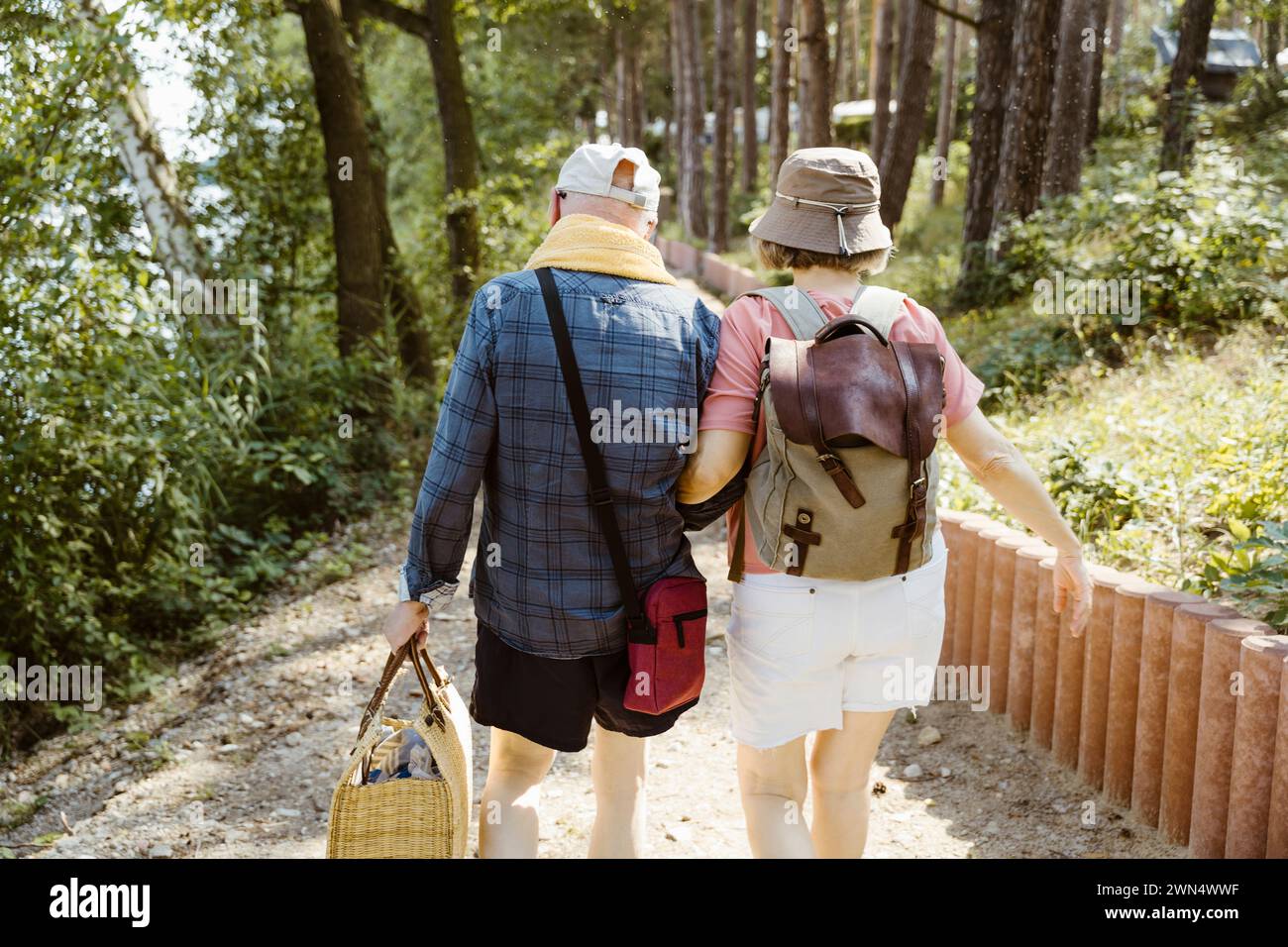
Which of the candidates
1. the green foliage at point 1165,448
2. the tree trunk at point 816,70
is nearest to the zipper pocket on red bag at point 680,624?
the green foliage at point 1165,448

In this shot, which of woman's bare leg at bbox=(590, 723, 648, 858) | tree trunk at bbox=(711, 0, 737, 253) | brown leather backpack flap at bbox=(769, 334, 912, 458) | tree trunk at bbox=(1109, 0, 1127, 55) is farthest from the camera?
tree trunk at bbox=(1109, 0, 1127, 55)

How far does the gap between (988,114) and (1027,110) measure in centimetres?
89

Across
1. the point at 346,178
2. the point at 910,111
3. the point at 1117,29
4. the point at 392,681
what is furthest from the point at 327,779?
the point at 1117,29

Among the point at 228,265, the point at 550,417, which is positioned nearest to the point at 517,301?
the point at 550,417

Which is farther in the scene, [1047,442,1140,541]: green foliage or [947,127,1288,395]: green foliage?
[947,127,1288,395]: green foliage

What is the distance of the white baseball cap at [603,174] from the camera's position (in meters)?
2.65

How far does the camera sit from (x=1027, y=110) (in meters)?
11.2

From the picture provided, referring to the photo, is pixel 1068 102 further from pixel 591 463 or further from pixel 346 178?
pixel 591 463

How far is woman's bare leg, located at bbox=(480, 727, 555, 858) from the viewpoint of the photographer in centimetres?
276

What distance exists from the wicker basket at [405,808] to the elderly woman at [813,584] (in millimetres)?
702

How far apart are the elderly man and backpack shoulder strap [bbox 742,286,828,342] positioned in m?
0.18

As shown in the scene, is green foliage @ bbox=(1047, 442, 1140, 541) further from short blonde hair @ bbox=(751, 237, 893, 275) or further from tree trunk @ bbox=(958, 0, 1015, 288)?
tree trunk @ bbox=(958, 0, 1015, 288)

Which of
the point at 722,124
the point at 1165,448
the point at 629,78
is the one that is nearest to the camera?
the point at 1165,448

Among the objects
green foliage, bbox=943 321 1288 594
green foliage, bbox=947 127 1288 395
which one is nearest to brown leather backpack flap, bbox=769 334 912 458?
green foliage, bbox=943 321 1288 594
